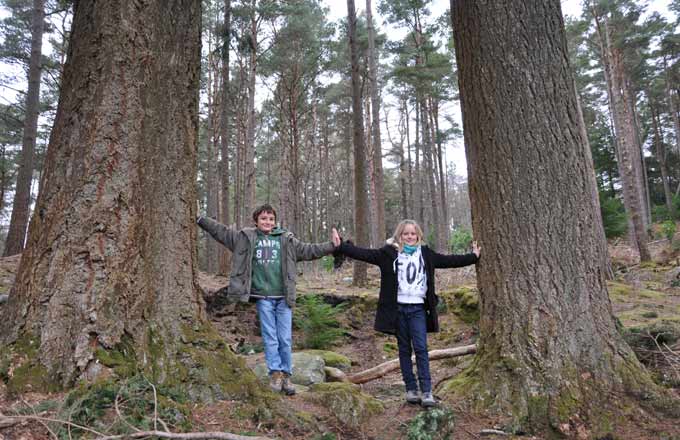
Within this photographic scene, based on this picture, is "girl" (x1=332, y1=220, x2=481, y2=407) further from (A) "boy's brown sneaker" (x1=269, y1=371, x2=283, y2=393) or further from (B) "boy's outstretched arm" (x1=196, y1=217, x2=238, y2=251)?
(B) "boy's outstretched arm" (x1=196, y1=217, x2=238, y2=251)

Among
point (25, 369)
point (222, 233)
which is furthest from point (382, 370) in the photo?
point (25, 369)

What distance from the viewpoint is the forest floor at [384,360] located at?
2.84 m

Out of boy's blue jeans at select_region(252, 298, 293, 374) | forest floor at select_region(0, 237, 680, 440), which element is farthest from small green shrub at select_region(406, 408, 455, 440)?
boy's blue jeans at select_region(252, 298, 293, 374)

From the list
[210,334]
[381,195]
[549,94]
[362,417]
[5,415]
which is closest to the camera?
[5,415]

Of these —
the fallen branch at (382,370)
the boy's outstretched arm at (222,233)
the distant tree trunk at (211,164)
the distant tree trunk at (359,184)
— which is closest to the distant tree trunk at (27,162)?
the distant tree trunk at (211,164)

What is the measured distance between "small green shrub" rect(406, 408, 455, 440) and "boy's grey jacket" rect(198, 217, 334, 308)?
1577mm

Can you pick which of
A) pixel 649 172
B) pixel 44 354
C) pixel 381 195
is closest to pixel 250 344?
pixel 44 354

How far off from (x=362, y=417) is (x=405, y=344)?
0.82m

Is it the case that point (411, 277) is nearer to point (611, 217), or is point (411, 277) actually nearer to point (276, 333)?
point (276, 333)

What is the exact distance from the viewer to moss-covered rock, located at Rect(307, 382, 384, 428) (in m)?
3.52

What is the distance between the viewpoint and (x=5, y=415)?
218 cm

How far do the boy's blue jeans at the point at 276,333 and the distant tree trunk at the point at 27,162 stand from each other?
9.94m

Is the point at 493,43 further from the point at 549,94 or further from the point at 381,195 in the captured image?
the point at 381,195

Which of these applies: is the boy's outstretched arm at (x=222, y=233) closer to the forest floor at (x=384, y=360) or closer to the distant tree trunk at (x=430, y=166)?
the forest floor at (x=384, y=360)
